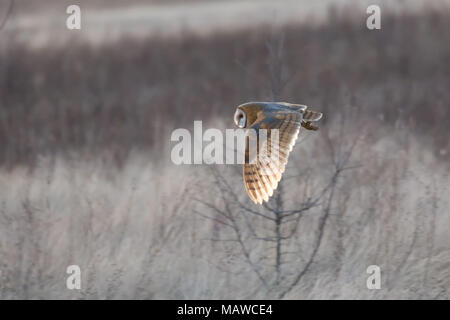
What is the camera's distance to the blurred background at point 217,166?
A: 5.71 meters

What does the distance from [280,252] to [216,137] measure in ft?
5.47

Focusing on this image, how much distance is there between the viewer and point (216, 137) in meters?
7.08

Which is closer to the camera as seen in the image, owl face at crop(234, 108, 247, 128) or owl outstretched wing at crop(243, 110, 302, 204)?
owl outstretched wing at crop(243, 110, 302, 204)

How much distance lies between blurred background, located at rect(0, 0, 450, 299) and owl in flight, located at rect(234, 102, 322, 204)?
476 millimetres

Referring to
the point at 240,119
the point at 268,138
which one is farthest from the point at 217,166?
the point at 268,138

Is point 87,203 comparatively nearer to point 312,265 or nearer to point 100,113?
point 312,265

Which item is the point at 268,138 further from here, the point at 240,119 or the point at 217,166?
the point at 217,166

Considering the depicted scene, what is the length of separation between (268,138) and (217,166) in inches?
69.9

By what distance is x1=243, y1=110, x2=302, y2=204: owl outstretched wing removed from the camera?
451 centimetres

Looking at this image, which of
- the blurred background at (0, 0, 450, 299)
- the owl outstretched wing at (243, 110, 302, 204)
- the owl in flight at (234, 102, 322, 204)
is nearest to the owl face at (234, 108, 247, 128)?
the owl in flight at (234, 102, 322, 204)

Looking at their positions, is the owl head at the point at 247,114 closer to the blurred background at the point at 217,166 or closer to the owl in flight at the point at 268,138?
the owl in flight at the point at 268,138

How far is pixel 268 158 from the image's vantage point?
4.60 metres

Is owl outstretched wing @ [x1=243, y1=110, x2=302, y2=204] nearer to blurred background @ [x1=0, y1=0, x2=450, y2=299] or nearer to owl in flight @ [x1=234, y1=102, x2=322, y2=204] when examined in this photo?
owl in flight @ [x1=234, y1=102, x2=322, y2=204]

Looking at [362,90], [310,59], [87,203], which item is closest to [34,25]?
[310,59]
